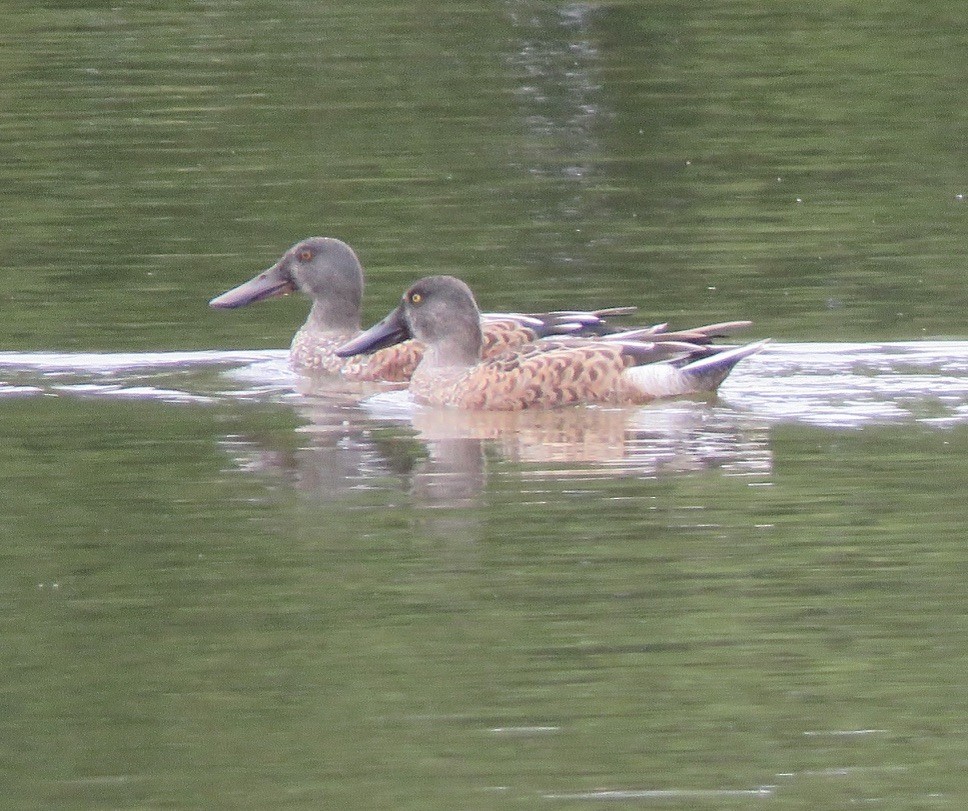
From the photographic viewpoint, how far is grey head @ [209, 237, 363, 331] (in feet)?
43.9

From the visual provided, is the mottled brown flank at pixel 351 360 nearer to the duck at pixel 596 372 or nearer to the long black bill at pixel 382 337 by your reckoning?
the long black bill at pixel 382 337

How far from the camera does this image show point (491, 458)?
9906mm

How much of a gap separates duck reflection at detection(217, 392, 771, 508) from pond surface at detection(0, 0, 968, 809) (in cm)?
3

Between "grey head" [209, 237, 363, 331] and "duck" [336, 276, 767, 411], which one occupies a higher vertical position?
"grey head" [209, 237, 363, 331]

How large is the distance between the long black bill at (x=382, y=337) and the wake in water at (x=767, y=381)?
26cm

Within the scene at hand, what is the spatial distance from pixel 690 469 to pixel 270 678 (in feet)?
9.32

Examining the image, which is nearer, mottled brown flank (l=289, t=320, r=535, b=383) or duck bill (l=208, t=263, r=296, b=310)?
mottled brown flank (l=289, t=320, r=535, b=383)

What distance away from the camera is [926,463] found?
30.6ft

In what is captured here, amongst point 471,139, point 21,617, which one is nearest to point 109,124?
point 471,139

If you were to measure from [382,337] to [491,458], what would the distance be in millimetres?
2380

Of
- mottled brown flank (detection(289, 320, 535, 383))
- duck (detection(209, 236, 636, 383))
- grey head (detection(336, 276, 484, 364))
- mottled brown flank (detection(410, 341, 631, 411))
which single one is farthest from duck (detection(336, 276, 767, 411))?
mottled brown flank (detection(289, 320, 535, 383))

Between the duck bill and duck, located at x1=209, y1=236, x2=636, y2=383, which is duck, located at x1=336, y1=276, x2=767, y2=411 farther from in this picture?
the duck bill

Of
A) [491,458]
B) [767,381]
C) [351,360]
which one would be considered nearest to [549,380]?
[767,381]

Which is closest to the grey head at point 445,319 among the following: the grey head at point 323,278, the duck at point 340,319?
the duck at point 340,319
